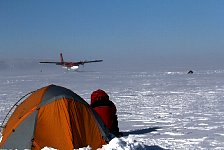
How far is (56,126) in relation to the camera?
7.77m

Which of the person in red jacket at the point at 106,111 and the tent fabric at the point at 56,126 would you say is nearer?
the tent fabric at the point at 56,126

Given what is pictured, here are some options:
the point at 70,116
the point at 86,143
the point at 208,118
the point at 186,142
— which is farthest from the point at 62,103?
the point at 208,118

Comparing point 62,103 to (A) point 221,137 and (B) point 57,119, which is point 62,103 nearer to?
(B) point 57,119

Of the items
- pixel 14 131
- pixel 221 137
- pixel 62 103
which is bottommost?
pixel 221 137

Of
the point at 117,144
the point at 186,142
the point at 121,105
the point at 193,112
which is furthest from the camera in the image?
the point at 121,105

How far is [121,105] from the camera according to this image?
1784cm

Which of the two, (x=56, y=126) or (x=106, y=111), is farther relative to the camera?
(x=106, y=111)

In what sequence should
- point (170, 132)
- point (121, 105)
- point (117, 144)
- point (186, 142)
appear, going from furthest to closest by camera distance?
1. point (121, 105)
2. point (170, 132)
3. point (186, 142)
4. point (117, 144)

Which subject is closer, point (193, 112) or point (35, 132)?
point (35, 132)

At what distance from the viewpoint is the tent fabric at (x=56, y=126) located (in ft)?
25.2

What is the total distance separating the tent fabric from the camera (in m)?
7.69

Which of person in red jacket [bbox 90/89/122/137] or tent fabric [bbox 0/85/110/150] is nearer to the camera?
tent fabric [bbox 0/85/110/150]

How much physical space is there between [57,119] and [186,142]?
3.52m

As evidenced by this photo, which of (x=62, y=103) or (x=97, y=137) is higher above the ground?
(x=62, y=103)
